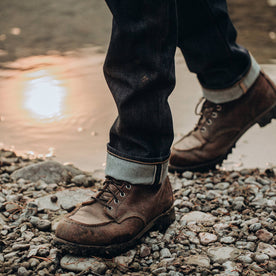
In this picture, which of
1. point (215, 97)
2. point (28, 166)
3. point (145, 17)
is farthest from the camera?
point (28, 166)

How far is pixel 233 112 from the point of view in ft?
7.25

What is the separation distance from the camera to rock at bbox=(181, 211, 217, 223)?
1.83 m

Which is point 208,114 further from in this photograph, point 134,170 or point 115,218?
point 115,218

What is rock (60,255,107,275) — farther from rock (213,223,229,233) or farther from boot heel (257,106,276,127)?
boot heel (257,106,276,127)

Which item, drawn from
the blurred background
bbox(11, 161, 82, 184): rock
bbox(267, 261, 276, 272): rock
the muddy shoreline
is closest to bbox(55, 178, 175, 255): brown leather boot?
bbox(267, 261, 276, 272): rock

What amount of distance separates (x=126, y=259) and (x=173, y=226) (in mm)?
313

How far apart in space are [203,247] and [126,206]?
0.34 metres

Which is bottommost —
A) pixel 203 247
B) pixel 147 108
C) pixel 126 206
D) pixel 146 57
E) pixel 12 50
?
pixel 12 50

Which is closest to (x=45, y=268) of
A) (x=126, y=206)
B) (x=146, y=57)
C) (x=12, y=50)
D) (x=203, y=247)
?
(x=126, y=206)

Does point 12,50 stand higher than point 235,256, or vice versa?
point 235,256

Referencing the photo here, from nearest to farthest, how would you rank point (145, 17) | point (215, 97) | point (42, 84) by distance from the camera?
1. point (145, 17)
2. point (215, 97)
3. point (42, 84)

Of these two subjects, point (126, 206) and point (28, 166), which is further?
point (28, 166)

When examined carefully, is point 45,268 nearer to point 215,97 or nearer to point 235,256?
point 235,256

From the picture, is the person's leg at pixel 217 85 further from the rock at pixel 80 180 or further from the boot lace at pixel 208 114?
the rock at pixel 80 180
